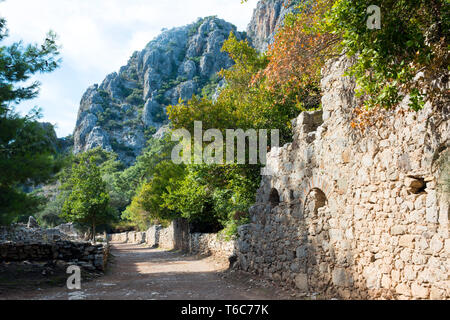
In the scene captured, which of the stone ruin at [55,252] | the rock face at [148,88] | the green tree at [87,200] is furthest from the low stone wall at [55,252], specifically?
the rock face at [148,88]

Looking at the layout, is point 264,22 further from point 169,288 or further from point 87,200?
point 169,288

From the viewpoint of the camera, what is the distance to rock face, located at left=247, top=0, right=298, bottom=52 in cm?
8056

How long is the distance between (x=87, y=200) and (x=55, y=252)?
1053 centimetres

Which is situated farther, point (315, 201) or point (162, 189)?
point (162, 189)

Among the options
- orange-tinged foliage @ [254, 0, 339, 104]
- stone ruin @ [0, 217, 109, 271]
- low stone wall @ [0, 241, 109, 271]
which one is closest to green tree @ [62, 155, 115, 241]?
stone ruin @ [0, 217, 109, 271]

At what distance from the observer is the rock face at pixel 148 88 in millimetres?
92312

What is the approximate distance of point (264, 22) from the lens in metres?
87.9

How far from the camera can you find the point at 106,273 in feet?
41.1

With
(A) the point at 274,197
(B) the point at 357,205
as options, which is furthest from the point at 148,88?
(B) the point at 357,205

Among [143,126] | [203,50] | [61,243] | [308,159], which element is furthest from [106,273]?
[203,50]

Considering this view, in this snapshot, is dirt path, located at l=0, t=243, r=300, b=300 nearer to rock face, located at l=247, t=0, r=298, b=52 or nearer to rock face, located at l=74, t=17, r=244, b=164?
rock face, located at l=247, t=0, r=298, b=52

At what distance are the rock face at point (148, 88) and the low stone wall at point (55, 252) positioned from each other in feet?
257

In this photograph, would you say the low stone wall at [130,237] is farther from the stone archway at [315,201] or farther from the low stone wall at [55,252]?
the stone archway at [315,201]

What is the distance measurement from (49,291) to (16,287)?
2.71ft
